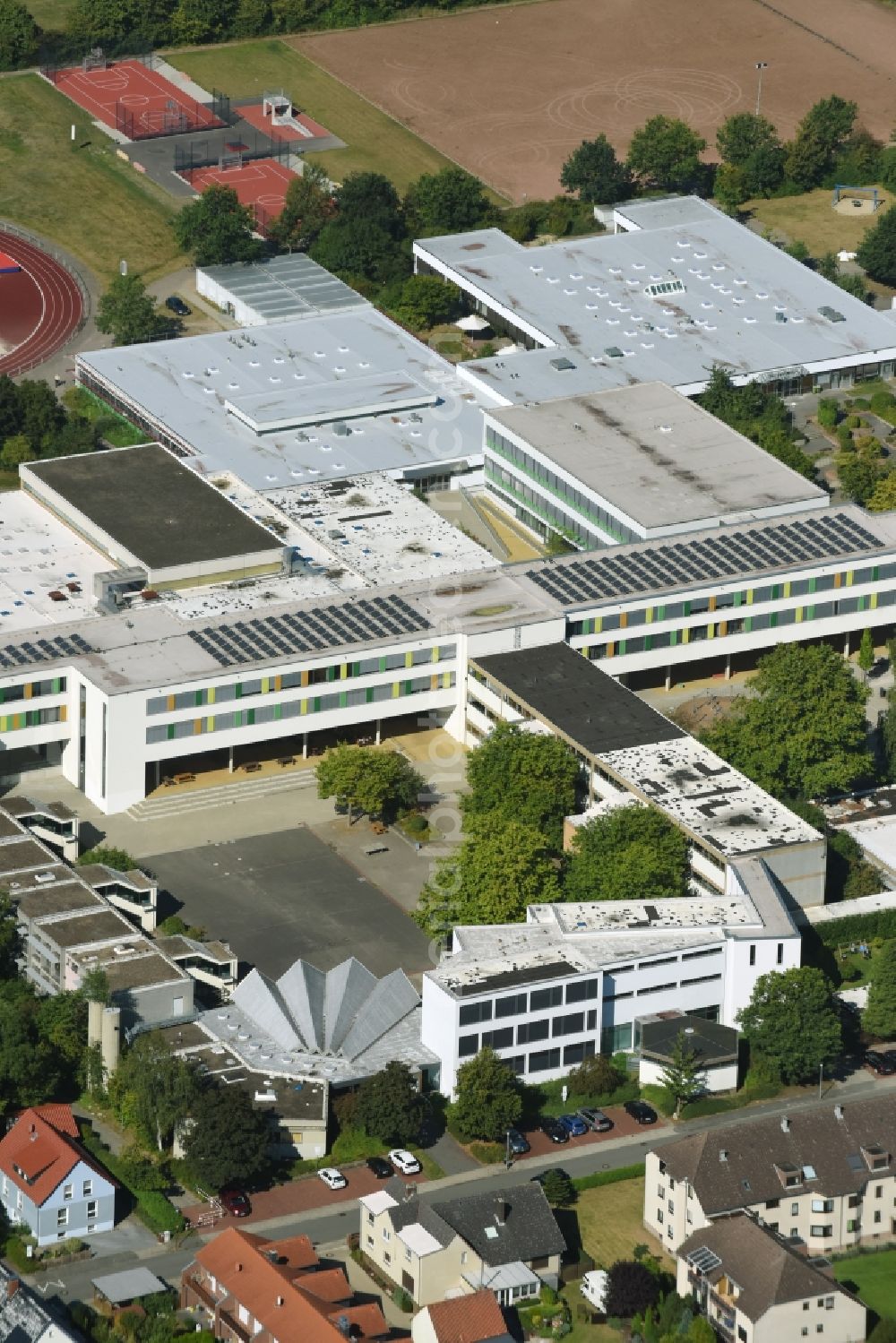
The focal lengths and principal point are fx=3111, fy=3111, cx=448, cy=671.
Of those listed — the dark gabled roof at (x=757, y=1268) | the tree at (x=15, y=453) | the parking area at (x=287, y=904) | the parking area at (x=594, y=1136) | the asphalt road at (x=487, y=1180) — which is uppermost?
the dark gabled roof at (x=757, y=1268)

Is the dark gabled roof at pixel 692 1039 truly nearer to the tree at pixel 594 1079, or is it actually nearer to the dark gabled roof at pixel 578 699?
the tree at pixel 594 1079

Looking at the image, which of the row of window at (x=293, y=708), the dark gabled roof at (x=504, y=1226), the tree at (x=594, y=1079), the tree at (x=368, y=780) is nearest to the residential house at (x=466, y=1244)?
the dark gabled roof at (x=504, y=1226)

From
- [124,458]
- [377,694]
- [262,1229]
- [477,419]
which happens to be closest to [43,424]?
[124,458]

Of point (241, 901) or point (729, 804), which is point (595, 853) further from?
point (241, 901)

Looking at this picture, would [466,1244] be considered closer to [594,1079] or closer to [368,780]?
[594,1079]

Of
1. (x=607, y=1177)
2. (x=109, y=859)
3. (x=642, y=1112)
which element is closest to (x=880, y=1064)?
(x=642, y=1112)
